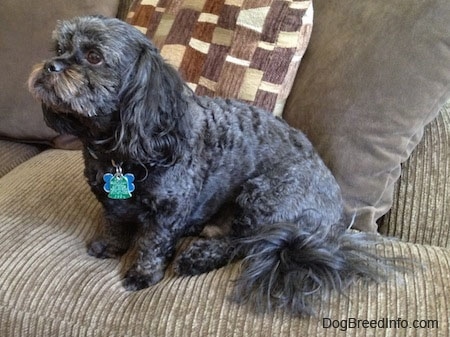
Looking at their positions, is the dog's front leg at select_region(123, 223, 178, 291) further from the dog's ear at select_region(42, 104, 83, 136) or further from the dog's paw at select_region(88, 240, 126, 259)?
the dog's ear at select_region(42, 104, 83, 136)

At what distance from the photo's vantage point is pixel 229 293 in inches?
41.6

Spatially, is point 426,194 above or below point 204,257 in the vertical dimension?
above

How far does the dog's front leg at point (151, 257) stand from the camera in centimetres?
119

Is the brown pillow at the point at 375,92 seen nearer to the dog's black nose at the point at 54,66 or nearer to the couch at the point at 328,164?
the couch at the point at 328,164

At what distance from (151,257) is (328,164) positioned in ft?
1.69

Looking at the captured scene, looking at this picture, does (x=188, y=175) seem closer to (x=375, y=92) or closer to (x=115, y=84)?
(x=115, y=84)

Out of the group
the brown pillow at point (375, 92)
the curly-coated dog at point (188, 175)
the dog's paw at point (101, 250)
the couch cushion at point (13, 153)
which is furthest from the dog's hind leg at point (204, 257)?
the couch cushion at point (13, 153)

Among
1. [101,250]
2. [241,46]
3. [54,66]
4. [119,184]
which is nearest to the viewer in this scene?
[54,66]

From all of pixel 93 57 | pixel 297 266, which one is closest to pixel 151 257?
pixel 297 266

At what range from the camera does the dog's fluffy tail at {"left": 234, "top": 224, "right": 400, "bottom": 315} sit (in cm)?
102

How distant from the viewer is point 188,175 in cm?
122

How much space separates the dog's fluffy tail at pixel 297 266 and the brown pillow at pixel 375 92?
0.23 meters

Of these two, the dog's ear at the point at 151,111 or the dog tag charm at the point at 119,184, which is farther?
the dog tag charm at the point at 119,184

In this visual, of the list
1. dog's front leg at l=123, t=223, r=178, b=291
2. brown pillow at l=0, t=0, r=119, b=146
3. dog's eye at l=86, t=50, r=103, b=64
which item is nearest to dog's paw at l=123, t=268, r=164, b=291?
dog's front leg at l=123, t=223, r=178, b=291
